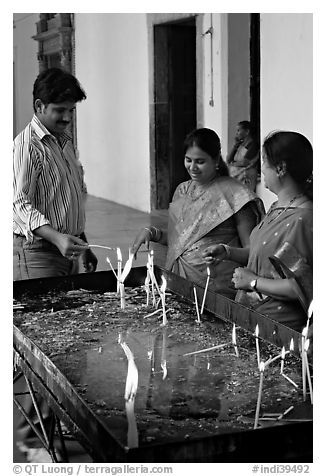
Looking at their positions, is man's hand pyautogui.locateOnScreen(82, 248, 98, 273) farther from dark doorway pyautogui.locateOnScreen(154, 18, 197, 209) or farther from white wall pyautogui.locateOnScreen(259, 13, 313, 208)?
dark doorway pyautogui.locateOnScreen(154, 18, 197, 209)

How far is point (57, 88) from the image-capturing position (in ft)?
11.2

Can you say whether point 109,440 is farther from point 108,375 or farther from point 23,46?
point 23,46

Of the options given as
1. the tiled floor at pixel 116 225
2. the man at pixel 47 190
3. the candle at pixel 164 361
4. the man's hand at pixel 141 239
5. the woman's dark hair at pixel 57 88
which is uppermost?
the woman's dark hair at pixel 57 88

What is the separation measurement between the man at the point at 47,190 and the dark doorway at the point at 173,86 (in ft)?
19.6

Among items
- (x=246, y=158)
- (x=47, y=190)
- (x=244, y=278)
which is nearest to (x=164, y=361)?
(x=244, y=278)

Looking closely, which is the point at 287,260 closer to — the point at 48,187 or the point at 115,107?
the point at 48,187

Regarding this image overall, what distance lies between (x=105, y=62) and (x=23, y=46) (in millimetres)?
4992

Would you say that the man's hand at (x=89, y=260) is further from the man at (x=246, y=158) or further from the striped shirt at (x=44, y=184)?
the man at (x=246, y=158)

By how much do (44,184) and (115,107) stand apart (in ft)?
25.0

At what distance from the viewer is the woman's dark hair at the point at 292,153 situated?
2.86 m

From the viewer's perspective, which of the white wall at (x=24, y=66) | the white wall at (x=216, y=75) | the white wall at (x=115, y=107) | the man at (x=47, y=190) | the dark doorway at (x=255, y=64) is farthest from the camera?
the white wall at (x=24, y=66)

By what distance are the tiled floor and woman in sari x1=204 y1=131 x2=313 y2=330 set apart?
3720 millimetres

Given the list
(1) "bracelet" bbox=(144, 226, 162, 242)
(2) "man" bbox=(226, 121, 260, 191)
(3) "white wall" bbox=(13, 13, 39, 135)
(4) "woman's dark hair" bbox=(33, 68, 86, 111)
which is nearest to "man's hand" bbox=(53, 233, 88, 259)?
(1) "bracelet" bbox=(144, 226, 162, 242)

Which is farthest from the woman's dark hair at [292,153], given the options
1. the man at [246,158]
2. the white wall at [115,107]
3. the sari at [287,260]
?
the white wall at [115,107]
